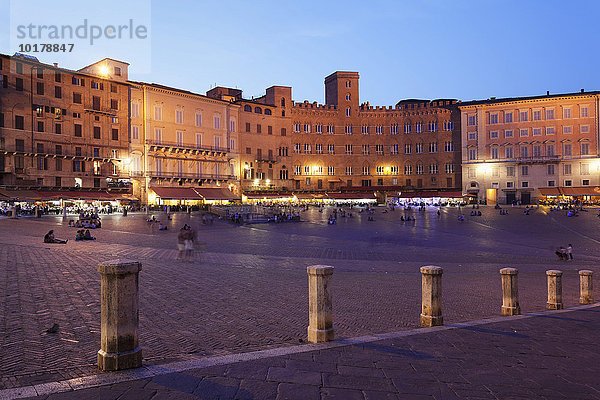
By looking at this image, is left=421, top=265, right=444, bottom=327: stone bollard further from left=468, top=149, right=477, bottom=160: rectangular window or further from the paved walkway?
left=468, top=149, right=477, bottom=160: rectangular window

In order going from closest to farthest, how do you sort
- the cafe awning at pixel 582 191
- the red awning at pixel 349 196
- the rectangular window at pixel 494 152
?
the cafe awning at pixel 582 191 < the rectangular window at pixel 494 152 < the red awning at pixel 349 196

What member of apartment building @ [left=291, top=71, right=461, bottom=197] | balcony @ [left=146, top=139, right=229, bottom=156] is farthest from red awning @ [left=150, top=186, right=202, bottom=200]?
apartment building @ [left=291, top=71, right=461, bottom=197]

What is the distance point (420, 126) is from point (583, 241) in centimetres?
4897

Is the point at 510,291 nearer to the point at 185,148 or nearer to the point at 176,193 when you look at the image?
the point at 176,193

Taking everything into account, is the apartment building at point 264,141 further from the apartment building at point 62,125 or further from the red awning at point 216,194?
the apartment building at point 62,125

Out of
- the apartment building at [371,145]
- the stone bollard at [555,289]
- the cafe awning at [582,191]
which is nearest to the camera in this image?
the stone bollard at [555,289]

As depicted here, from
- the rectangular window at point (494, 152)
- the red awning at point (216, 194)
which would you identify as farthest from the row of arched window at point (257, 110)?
the rectangular window at point (494, 152)

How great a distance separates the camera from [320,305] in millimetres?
4641

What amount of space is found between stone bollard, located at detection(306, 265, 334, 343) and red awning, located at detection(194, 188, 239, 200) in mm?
48642

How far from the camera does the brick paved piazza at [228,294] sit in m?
4.57

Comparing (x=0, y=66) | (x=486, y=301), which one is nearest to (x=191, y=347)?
(x=486, y=301)

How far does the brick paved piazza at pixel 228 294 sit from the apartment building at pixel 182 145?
3385 cm

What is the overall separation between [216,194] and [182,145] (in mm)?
7320

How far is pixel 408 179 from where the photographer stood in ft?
223
